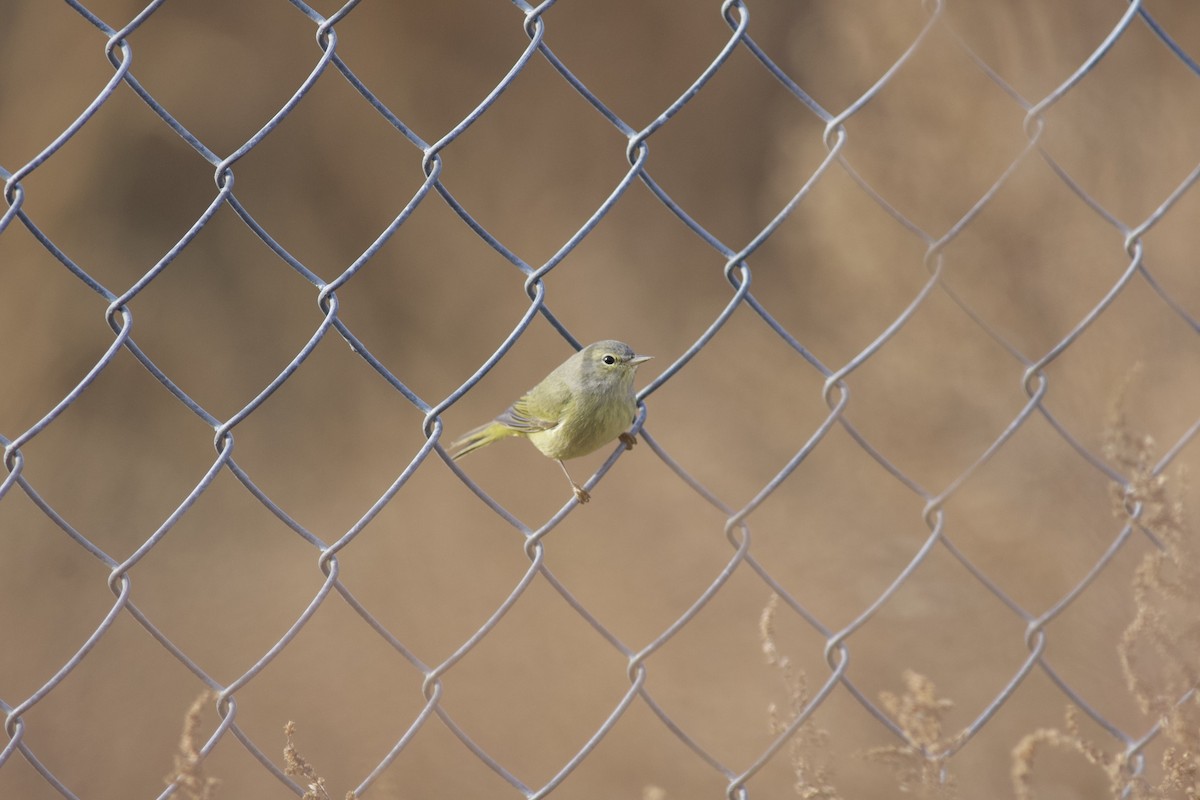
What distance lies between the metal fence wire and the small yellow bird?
1053 mm

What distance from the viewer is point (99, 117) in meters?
5.42

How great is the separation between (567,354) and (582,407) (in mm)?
3202

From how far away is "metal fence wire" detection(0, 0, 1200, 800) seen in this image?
4129mm

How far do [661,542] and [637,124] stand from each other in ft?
8.19

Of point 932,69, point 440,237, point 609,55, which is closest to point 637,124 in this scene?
point 609,55

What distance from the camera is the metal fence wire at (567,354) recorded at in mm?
4129

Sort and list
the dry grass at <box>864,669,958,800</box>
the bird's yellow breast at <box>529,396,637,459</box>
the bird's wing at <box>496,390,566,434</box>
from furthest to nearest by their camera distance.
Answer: the bird's wing at <box>496,390,566,434</box>, the bird's yellow breast at <box>529,396,637,459</box>, the dry grass at <box>864,669,958,800</box>

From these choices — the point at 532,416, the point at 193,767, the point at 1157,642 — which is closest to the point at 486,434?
the point at 532,416

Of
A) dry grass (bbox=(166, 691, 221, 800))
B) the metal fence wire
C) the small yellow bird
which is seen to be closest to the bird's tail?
the small yellow bird

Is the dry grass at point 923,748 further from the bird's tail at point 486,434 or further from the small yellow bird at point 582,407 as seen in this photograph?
the bird's tail at point 486,434

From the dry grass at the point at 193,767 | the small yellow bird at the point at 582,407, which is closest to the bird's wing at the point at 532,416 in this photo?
the small yellow bird at the point at 582,407

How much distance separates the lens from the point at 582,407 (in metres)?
2.58

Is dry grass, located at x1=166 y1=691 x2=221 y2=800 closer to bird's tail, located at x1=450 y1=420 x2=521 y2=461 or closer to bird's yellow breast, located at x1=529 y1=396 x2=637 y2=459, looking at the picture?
bird's yellow breast, located at x1=529 y1=396 x2=637 y2=459

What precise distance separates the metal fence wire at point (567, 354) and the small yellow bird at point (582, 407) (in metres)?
1.05
